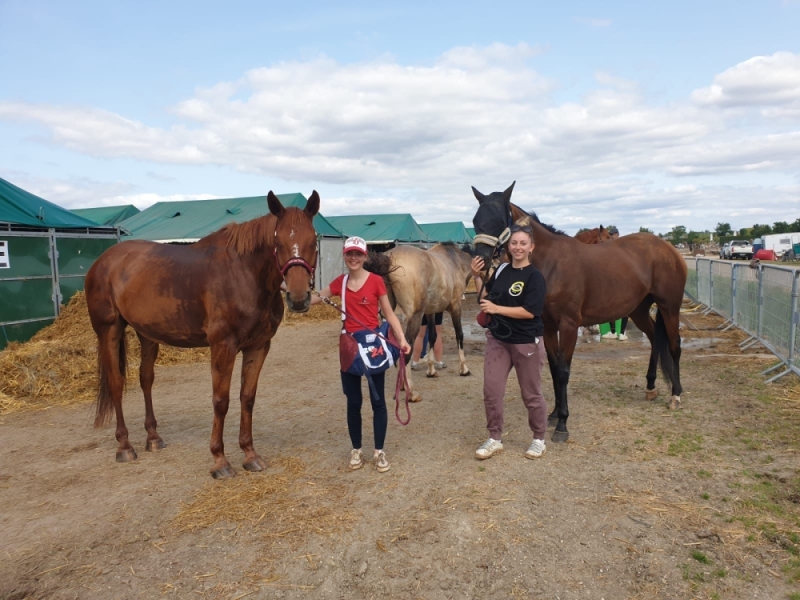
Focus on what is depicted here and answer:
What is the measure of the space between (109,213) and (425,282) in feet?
64.2

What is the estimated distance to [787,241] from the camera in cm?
5006

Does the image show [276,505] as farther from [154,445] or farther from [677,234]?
[677,234]

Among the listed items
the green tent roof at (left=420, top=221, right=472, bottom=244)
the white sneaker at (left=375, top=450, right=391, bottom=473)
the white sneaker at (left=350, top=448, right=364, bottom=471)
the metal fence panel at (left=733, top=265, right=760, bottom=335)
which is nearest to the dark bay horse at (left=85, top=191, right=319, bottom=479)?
the white sneaker at (left=350, top=448, right=364, bottom=471)

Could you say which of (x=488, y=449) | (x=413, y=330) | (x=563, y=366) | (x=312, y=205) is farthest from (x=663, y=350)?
(x=312, y=205)

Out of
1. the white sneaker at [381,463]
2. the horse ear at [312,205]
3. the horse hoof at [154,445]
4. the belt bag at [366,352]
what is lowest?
the horse hoof at [154,445]

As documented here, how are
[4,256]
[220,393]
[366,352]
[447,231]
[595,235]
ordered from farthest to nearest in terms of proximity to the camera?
1. [447,231]
2. [595,235]
3. [4,256]
4. [220,393]
5. [366,352]

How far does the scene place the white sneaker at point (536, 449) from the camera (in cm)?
408

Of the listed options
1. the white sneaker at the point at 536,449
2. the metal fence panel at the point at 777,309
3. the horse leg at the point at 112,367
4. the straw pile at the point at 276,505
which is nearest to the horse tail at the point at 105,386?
the horse leg at the point at 112,367

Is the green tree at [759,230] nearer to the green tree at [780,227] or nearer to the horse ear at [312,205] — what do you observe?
Result: the green tree at [780,227]

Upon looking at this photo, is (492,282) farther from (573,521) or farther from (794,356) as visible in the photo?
(794,356)

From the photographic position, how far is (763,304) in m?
8.03

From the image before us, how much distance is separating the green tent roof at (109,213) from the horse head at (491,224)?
1984 centimetres

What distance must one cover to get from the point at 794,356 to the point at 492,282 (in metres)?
4.82

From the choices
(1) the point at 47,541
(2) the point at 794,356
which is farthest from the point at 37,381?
(2) the point at 794,356
